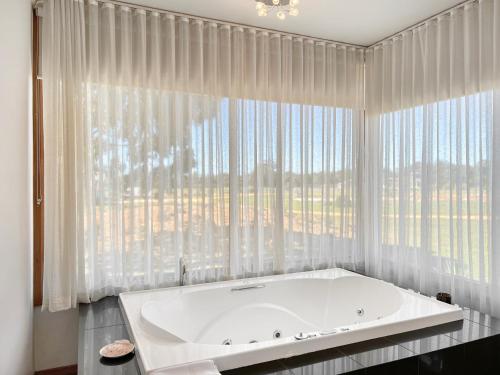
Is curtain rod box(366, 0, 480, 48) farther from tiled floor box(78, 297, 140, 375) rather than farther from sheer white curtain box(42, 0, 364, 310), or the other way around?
tiled floor box(78, 297, 140, 375)

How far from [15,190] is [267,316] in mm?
1893

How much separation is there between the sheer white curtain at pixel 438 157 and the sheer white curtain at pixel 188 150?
9.9 inches

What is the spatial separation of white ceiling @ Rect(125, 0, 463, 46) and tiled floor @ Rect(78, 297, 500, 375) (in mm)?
2120

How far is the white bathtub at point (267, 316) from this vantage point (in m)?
1.73

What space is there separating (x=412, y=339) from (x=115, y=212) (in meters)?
2.01

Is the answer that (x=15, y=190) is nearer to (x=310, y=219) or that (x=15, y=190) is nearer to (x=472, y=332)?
(x=310, y=219)

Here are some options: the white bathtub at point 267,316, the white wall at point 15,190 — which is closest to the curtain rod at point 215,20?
the white wall at point 15,190

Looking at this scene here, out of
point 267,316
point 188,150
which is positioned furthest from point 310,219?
point 188,150

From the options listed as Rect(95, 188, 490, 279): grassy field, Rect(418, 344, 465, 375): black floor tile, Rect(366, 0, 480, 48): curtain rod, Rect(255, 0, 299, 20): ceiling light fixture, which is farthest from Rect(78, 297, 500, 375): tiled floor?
Rect(366, 0, 480, 48): curtain rod

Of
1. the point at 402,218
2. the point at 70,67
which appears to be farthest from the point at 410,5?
the point at 70,67

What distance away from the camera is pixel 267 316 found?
2.77 meters

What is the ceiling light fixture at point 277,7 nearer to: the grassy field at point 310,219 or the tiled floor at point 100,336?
the grassy field at point 310,219

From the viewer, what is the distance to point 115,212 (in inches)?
99.0

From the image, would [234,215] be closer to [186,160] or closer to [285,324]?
[186,160]
